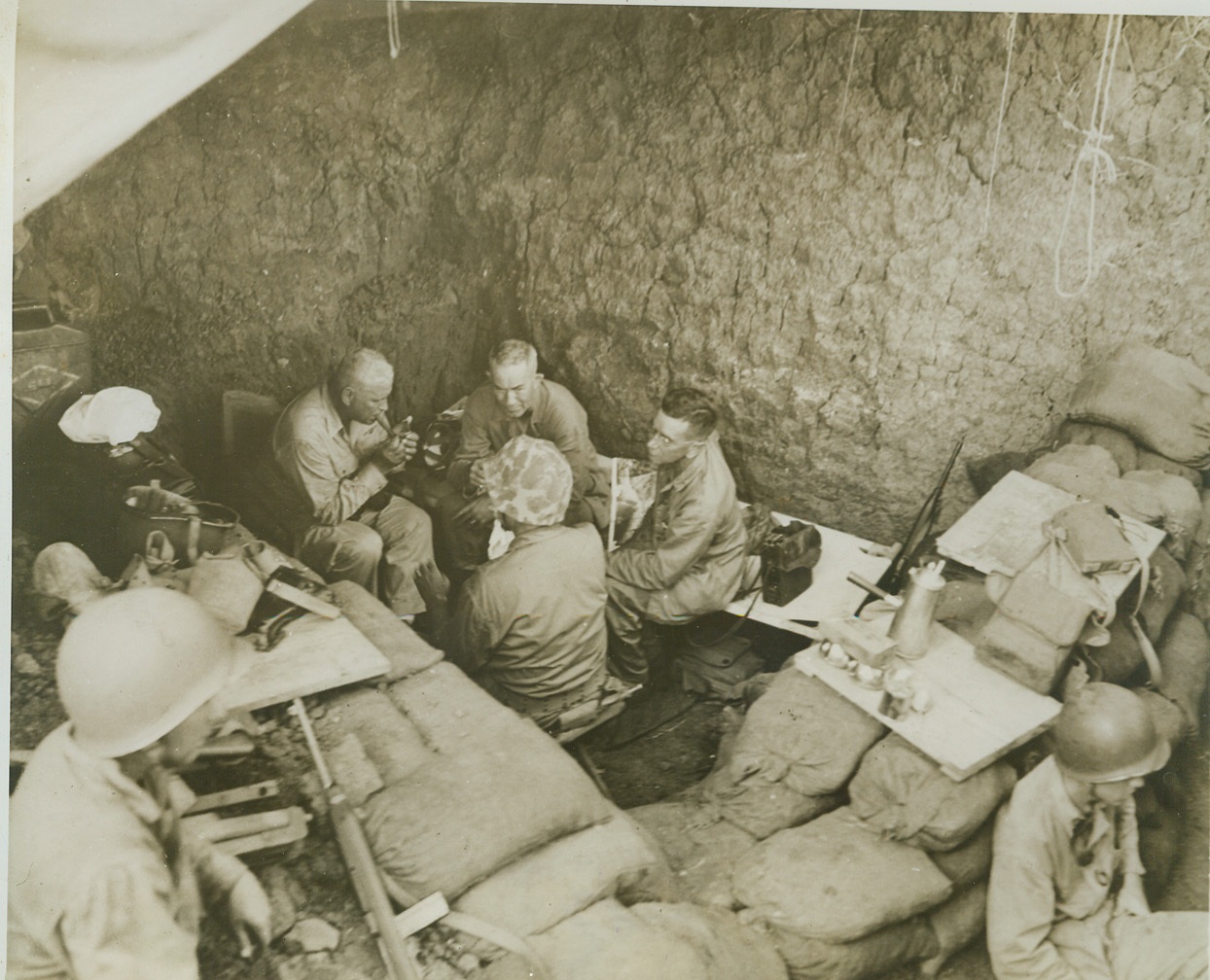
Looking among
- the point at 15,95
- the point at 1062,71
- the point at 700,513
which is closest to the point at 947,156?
the point at 1062,71

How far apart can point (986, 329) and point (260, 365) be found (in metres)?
2.61

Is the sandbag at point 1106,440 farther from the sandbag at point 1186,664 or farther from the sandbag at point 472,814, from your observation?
the sandbag at point 472,814

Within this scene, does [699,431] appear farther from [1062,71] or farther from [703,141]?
[1062,71]

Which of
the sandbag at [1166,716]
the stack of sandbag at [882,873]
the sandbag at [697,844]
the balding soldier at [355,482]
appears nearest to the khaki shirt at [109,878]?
the balding soldier at [355,482]

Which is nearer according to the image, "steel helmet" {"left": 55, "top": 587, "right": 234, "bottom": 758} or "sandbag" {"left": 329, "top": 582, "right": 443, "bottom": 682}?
"steel helmet" {"left": 55, "top": 587, "right": 234, "bottom": 758}

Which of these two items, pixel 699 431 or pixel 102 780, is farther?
pixel 699 431

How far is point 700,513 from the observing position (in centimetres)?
320

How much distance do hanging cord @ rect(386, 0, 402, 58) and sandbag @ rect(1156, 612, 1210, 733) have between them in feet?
11.1

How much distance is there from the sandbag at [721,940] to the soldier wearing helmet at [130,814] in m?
1.30

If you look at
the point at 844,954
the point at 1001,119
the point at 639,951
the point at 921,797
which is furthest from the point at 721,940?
the point at 1001,119

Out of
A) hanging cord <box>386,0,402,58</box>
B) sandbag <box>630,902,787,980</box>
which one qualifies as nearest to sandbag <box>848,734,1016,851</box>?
sandbag <box>630,902,787,980</box>

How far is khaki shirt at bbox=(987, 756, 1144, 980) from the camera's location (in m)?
2.88

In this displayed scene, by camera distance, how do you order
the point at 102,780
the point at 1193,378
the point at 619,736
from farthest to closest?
the point at 619,736 → the point at 1193,378 → the point at 102,780

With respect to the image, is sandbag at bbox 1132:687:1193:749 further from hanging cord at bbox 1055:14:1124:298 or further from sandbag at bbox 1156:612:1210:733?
hanging cord at bbox 1055:14:1124:298
